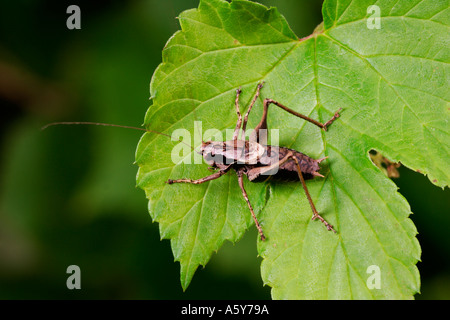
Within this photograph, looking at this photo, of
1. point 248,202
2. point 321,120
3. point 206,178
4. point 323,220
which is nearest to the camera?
point 323,220

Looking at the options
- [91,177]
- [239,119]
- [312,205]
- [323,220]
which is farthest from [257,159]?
[91,177]

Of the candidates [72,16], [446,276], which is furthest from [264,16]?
[446,276]

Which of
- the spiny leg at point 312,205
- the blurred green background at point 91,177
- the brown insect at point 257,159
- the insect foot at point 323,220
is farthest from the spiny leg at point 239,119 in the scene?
the blurred green background at point 91,177

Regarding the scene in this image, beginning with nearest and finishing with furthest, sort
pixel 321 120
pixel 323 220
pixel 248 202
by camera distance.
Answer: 1. pixel 323 220
2. pixel 321 120
3. pixel 248 202

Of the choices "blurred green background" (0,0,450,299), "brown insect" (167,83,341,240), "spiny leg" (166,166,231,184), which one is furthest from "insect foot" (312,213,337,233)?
"blurred green background" (0,0,450,299)

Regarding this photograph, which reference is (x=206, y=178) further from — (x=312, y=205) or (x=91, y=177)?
(x=91, y=177)

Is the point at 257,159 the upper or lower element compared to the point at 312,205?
upper

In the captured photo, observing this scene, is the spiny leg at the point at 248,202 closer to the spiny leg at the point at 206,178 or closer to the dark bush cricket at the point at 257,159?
the dark bush cricket at the point at 257,159
